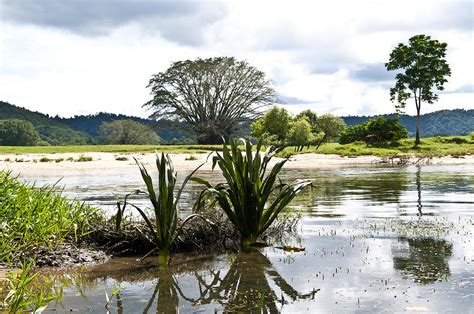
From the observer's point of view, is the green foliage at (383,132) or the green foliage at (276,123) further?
the green foliage at (276,123)

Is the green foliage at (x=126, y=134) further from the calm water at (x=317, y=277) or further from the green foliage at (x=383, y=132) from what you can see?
the calm water at (x=317, y=277)

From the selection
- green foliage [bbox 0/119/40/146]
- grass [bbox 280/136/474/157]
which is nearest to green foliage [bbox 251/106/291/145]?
grass [bbox 280/136/474/157]

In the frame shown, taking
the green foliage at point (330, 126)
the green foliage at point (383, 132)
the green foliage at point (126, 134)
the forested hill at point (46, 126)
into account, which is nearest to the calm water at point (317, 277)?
the green foliage at point (383, 132)

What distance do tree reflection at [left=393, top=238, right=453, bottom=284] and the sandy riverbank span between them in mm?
22717

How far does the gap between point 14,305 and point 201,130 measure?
77.5m

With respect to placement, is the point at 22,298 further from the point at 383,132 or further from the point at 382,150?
the point at 383,132

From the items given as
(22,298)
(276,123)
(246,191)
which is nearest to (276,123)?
(276,123)

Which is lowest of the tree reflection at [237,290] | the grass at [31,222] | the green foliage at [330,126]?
the tree reflection at [237,290]

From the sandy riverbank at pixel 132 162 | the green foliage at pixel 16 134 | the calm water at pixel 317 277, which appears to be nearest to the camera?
the calm water at pixel 317 277

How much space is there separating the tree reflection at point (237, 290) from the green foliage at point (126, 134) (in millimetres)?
113992

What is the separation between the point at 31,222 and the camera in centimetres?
727

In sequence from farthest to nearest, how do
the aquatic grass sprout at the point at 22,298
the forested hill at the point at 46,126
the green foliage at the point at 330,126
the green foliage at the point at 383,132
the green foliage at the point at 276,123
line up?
the forested hill at the point at 46,126, the green foliage at the point at 330,126, the green foliage at the point at 276,123, the green foliage at the point at 383,132, the aquatic grass sprout at the point at 22,298

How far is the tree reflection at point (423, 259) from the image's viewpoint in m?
6.38

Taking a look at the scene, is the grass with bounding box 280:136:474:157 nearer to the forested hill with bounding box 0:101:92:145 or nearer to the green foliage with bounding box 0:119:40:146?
the green foliage with bounding box 0:119:40:146
